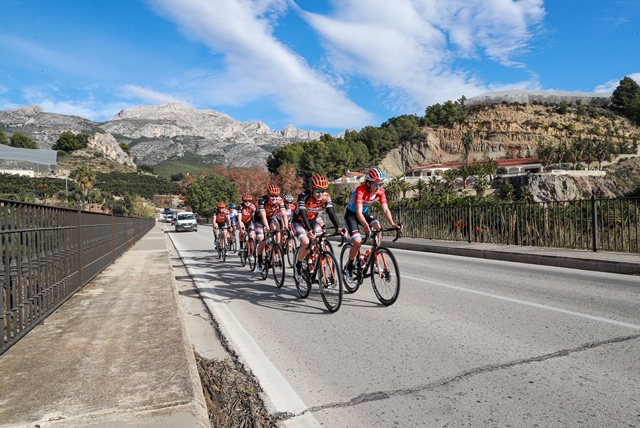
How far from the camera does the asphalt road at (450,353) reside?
302 centimetres

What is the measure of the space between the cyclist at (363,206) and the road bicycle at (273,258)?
207 cm

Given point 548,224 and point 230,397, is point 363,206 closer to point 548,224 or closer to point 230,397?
point 230,397

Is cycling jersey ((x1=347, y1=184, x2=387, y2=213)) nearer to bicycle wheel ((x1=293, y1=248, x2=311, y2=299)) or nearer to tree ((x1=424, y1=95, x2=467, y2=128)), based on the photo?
bicycle wheel ((x1=293, y1=248, x2=311, y2=299))

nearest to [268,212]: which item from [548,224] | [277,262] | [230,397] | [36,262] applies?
[277,262]

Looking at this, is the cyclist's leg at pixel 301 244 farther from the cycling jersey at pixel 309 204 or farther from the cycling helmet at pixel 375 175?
the cycling helmet at pixel 375 175

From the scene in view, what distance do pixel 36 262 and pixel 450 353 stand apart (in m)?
4.54

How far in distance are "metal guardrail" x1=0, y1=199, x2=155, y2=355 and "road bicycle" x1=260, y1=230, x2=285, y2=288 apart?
11.3ft

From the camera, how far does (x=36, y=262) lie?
4832 millimetres

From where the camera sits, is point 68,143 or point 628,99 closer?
point 628,99

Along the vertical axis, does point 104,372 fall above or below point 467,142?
below

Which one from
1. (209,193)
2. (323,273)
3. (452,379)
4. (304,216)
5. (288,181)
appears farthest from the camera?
(288,181)

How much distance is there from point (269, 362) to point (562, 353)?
2785 millimetres

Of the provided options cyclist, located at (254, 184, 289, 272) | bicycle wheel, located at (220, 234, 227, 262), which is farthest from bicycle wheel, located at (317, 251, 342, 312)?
bicycle wheel, located at (220, 234, 227, 262)

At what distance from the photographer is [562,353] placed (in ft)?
13.3
